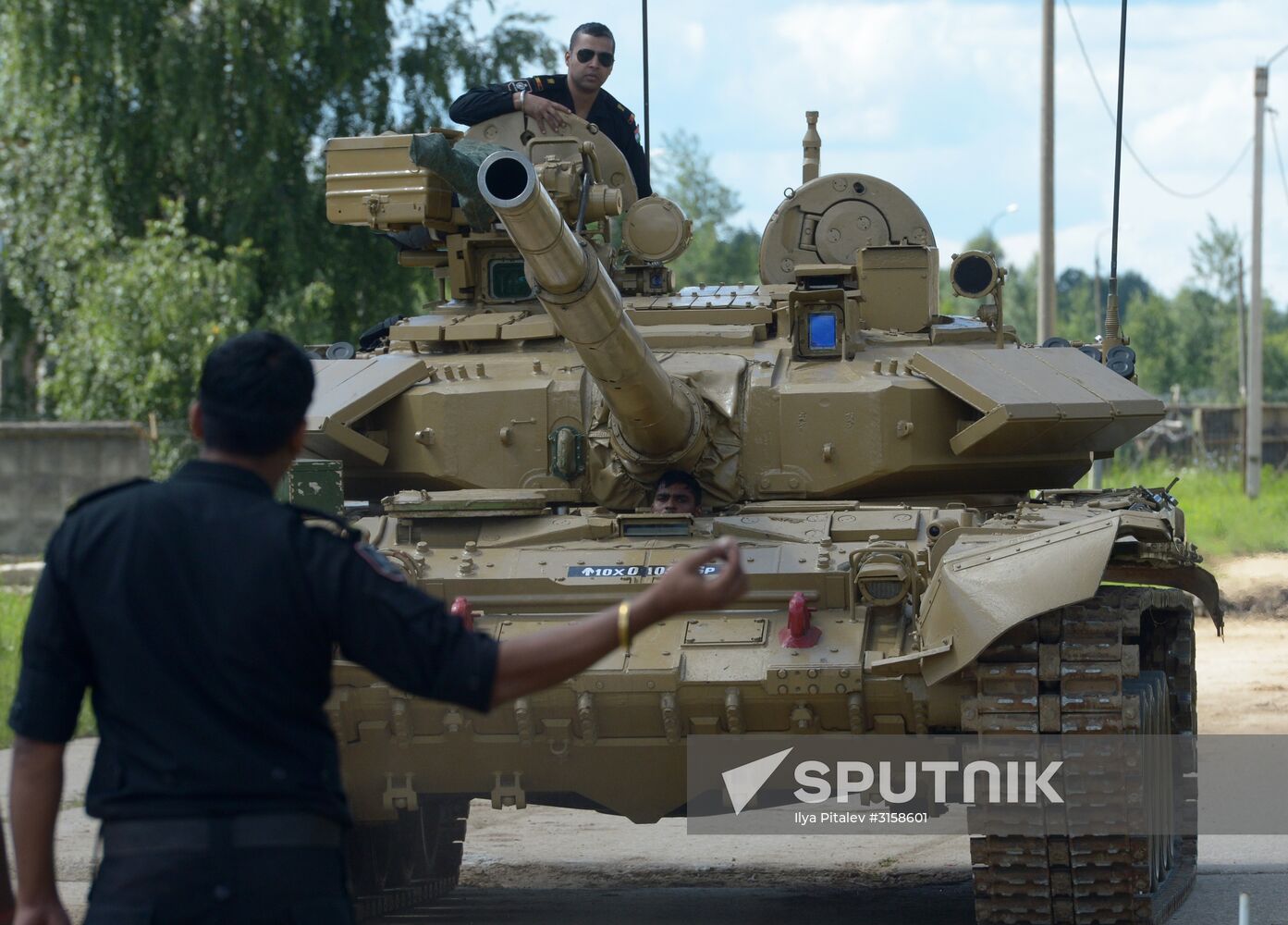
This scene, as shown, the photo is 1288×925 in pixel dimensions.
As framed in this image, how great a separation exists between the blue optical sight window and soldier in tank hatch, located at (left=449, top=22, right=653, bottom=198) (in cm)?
178

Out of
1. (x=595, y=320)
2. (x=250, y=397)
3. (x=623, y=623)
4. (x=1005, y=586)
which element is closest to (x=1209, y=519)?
(x=1005, y=586)

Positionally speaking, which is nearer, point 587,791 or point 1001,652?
point 1001,652

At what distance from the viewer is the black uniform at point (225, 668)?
3516 mm

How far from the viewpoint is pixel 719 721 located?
758cm

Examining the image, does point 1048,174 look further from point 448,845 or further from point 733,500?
point 448,845

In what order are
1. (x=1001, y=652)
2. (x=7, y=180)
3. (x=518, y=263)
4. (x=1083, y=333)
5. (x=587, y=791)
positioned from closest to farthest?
(x=1001, y=652), (x=587, y=791), (x=518, y=263), (x=7, y=180), (x=1083, y=333)

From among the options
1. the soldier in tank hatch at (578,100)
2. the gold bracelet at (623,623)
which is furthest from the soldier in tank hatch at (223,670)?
the soldier in tank hatch at (578,100)

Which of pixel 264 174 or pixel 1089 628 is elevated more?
pixel 264 174

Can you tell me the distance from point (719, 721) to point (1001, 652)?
3.64ft

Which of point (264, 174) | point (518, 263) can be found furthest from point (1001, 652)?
point (264, 174)

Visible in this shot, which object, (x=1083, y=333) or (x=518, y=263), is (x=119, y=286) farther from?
(x=1083, y=333)

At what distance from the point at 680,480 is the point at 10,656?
29.5 feet

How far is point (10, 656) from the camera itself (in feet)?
52.2

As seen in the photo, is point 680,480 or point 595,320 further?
point 680,480
